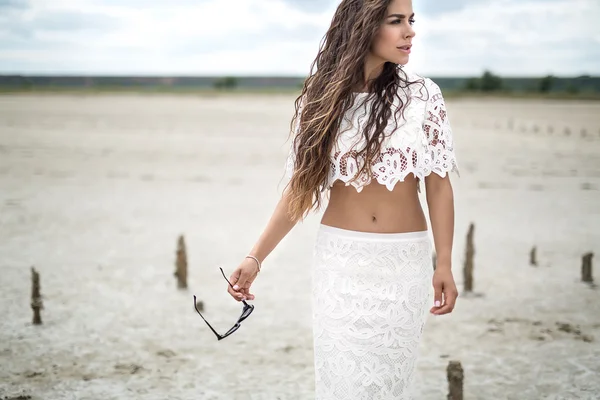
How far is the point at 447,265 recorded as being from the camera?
262cm

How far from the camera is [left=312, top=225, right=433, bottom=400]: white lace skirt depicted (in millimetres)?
2584

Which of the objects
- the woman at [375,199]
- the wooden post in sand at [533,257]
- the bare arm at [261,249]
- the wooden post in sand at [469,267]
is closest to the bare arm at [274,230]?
the bare arm at [261,249]

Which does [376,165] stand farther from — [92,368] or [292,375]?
[92,368]

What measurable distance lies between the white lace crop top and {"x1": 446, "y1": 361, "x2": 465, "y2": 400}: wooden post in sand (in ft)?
7.05

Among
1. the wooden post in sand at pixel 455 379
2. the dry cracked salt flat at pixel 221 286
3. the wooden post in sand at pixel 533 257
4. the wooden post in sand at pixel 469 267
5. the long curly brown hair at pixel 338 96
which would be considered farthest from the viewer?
the wooden post in sand at pixel 533 257

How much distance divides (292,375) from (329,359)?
10.3 feet

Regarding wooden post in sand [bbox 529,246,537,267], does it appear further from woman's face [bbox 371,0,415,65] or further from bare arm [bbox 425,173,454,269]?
woman's face [bbox 371,0,415,65]

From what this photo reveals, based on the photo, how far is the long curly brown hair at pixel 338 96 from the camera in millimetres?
2576

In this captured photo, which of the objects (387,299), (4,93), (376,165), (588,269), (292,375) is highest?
(4,93)

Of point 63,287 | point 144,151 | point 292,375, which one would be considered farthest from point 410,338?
point 144,151

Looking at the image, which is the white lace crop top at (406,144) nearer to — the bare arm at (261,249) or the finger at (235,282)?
the bare arm at (261,249)

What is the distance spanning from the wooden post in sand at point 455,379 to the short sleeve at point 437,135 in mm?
2150

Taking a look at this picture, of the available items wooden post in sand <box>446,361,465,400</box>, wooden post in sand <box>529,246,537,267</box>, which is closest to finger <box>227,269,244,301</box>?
wooden post in sand <box>446,361,465,400</box>

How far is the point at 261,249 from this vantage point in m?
2.86
